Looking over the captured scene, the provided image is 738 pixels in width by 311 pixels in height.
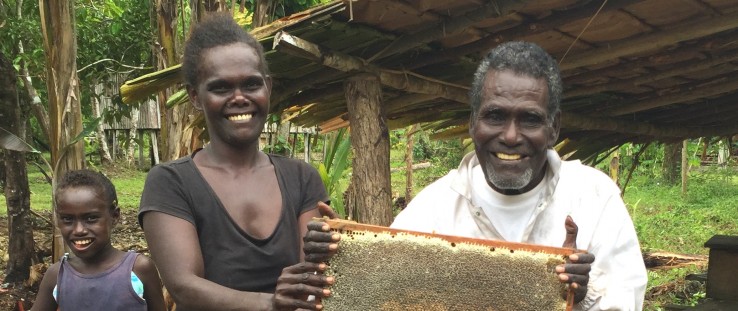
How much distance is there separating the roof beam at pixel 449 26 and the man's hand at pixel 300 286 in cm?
188

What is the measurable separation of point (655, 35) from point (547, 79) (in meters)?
2.05

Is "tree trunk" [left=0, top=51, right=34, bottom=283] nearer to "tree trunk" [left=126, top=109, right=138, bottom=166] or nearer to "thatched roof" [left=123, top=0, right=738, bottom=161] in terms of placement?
"thatched roof" [left=123, top=0, right=738, bottom=161]

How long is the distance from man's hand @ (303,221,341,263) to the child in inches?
42.6

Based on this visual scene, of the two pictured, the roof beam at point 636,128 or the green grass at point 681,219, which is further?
the green grass at point 681,219

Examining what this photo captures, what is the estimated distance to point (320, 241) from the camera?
191 centimetres

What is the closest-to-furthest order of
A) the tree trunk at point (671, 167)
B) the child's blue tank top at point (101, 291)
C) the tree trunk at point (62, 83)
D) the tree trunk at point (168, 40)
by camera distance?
the child's blue tank top at point (101, 291), the tree trunk at point (62, 83), the tree trunk at point (168, 40), the tree trunk at point (671, 167)

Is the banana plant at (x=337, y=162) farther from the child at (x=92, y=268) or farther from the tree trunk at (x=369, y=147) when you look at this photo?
the child at (x=92, y=268)

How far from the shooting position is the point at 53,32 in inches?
179

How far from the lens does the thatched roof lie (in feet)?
11.2

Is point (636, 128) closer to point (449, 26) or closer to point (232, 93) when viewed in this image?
point (449, 26)

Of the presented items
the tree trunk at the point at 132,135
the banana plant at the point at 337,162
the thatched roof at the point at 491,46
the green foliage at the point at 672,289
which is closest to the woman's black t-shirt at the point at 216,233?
the thatched roof at the point at 491,46

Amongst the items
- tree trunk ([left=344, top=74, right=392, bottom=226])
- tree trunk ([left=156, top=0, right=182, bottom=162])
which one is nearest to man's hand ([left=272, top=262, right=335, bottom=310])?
tree trunk ([left=344, top=74, right=392, bottom=226])

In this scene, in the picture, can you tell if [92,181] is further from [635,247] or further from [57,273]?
[635,247]

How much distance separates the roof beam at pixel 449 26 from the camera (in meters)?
3.34
